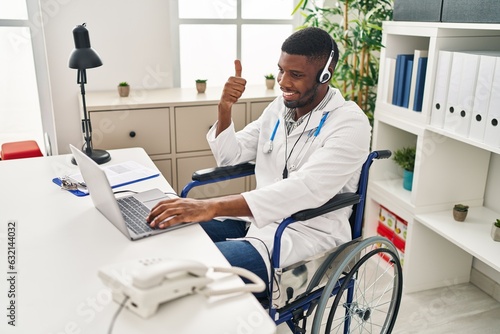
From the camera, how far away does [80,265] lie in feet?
3.93

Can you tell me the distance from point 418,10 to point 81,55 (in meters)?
1.50

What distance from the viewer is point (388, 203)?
2.54 meters

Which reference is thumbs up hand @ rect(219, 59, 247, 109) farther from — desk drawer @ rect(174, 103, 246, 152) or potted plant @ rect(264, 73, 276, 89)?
potted plant @ rect(264, 73, 276, 89)

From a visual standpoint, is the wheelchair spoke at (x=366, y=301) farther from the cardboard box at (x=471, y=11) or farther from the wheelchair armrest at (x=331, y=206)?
the cardboard box at (x=471, y=11)

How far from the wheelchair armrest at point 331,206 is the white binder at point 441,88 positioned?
811 mm

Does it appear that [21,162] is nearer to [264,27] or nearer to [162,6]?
[162,6]

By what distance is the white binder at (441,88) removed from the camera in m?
2.07

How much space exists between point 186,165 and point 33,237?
1439mm

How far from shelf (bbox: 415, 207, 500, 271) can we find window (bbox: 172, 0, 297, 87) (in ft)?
5.19

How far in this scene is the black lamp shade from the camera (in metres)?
1.95

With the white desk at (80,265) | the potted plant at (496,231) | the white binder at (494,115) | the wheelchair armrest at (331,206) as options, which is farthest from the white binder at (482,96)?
the white desk at (80,265)

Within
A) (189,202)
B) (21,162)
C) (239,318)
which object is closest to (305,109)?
(189,202)

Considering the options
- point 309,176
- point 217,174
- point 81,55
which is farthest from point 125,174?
point 309,176

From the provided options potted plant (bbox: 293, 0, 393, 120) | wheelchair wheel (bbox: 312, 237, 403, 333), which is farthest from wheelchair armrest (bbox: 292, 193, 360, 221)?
A: potted plant (bbox: 293, 0, 393, 120)
